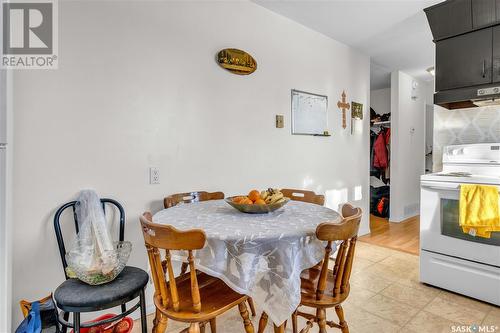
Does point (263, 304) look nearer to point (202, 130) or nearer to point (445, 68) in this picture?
point (202, 130)

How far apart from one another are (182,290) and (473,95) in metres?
2.72

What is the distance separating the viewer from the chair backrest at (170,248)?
1160mm

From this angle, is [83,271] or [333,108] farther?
[333,108]

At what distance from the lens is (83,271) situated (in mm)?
1414

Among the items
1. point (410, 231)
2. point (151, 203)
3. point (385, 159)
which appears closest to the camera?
point (151, 203)

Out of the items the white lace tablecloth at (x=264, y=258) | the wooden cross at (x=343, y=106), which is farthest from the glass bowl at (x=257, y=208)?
the wooden cross at (x=343, y=106)

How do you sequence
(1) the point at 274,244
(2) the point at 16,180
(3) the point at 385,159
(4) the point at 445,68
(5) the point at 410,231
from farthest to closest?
(3) the point at 385,159 → (5) the point at 410,231 → (4) the point at 445,68 → (2) the point at 16,180 → (1) the point at 274,244

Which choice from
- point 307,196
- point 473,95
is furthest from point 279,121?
point 473,95

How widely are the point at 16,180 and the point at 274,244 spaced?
1.47 metres

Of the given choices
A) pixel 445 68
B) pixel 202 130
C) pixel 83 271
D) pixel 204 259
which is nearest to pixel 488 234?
pixel 445 68

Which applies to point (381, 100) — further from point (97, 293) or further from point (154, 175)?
point (97, 293)

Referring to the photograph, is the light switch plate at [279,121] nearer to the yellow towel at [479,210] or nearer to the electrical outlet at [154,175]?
the electrical outlet at [154,175]

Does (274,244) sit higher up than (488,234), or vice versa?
(274,244)

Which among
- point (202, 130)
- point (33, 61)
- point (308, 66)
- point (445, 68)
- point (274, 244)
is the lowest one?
point (274, 244)
